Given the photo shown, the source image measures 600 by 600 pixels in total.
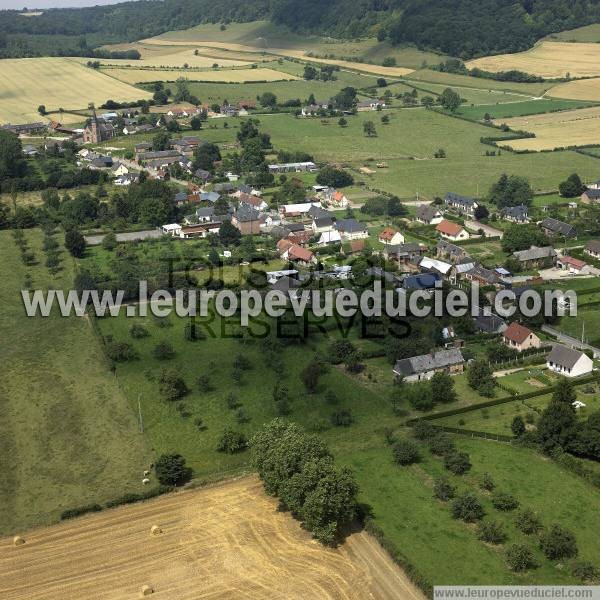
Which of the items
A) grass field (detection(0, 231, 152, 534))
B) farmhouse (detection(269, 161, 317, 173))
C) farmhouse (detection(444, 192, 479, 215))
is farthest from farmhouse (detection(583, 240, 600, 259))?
grass field (detection(0, 231, 152, 534))

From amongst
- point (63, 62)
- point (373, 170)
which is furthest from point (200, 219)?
point (63, 62)

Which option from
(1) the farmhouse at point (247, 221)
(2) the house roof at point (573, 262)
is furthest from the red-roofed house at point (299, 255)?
(2) the house roof at point (573, 262)

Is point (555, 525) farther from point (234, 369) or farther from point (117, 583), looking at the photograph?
point (234, 369)

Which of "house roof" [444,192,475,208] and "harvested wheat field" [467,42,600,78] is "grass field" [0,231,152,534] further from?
"harvested wheat field" [467,42,600,78]

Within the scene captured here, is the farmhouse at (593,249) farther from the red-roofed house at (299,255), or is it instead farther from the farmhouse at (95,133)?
the farmhouse at (95,133)

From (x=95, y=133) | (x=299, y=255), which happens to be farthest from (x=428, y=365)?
(x=95, y=133)
